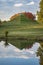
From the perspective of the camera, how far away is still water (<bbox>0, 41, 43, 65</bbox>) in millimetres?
7199

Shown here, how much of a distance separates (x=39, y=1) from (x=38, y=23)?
69cm

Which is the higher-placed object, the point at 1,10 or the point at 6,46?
the point at 1,10

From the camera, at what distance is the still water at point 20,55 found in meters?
7.20

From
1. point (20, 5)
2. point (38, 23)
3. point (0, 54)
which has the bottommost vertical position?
point (0, 54)

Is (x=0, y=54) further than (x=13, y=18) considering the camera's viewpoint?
No

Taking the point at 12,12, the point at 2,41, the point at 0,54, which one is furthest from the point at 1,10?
the point at 0,54

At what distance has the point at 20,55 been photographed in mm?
7809

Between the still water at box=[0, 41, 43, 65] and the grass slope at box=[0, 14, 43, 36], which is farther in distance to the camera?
the grass slope at box=[0, 14, 43, 36]

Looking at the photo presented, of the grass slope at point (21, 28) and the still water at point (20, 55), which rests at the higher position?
the grass slope at point (21, 28)

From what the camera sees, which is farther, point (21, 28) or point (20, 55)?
point (21, 28)

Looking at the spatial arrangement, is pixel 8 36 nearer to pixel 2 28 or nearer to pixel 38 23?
pixel 2 28

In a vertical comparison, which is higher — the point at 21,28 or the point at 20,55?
the point at 21,28

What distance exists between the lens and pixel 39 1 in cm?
893

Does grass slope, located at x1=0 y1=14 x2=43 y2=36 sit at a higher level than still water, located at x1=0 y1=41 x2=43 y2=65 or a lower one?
higher
